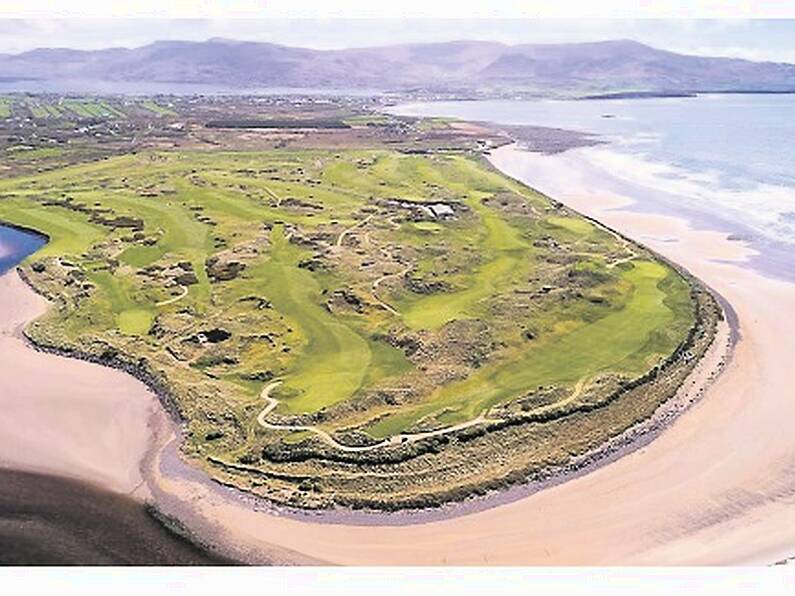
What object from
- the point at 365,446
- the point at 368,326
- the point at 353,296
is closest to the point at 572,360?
the point at 368,326

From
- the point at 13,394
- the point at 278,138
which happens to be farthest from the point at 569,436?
the point at 278,138

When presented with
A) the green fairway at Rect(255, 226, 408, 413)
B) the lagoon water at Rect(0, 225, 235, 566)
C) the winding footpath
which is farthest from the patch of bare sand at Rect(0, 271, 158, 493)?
the green fairway at Rect(255, 226, 408, 413)

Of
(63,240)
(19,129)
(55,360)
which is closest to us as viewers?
(55,360)

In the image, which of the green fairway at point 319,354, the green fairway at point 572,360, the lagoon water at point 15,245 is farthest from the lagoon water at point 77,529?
the lagoon water at point 15,245

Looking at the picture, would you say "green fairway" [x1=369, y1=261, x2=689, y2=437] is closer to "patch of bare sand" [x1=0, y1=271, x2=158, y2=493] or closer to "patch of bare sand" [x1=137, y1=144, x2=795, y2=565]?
"patch of bare sand" [x1=137, y1=144, x2=795, y2=565]

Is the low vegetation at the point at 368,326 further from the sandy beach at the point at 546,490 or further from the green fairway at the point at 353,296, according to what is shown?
the sandy beach at the point at 546,490

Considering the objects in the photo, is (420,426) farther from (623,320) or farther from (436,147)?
(436,147)
